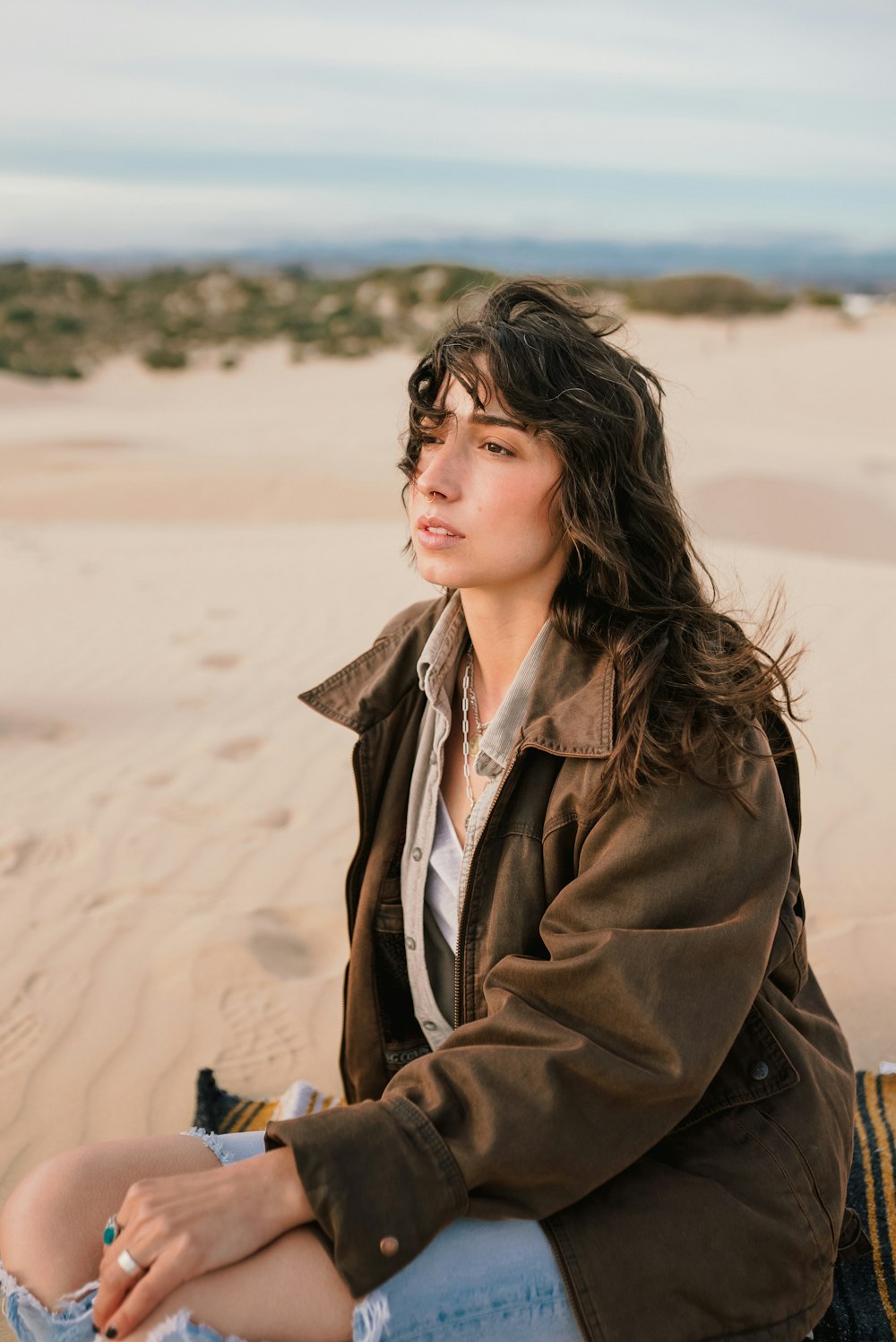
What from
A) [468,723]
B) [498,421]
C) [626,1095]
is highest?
[498,421]

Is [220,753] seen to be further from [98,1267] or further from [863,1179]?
[98,1267]

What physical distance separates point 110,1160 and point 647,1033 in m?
0.91

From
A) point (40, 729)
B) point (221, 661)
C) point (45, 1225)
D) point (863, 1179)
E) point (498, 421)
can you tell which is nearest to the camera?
point (45, 1225)

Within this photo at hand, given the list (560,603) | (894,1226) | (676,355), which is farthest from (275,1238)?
(676,355)

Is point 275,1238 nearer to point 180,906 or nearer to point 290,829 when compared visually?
point 180,906

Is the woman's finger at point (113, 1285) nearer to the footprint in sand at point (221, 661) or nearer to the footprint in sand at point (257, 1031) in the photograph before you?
the footprint in sand at point (257, 1031)

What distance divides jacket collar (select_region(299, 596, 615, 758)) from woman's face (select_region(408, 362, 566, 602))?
0.65 ft

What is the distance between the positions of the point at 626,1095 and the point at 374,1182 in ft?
1.31

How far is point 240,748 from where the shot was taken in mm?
5750

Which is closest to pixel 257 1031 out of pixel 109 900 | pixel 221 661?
pixel 109 900

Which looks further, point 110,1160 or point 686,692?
point 686,692

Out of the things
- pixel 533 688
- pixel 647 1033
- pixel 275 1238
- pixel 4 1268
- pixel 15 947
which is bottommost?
pixel 15 947

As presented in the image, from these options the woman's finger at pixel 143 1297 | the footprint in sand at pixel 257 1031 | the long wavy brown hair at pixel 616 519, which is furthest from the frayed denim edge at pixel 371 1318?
the footprint in sand at pixel 257 1031

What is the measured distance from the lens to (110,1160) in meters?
2.08
